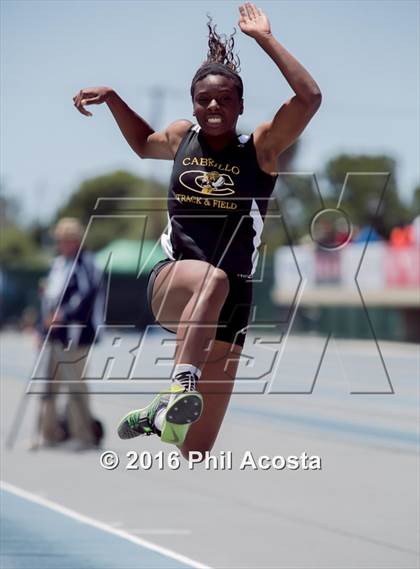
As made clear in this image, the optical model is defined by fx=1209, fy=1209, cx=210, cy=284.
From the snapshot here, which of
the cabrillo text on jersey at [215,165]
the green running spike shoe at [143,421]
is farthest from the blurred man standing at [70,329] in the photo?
the cabrillo text on jersey at [215,165]

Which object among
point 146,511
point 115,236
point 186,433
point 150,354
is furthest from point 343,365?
point 115,236

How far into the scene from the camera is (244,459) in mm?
11125

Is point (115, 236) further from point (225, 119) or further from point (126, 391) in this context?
point (225, 119)

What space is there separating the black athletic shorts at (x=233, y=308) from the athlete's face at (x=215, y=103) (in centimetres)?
67

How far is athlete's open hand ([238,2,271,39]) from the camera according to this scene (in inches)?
190

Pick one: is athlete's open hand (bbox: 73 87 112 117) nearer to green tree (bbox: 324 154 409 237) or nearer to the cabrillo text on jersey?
the cabrillo text on jersey

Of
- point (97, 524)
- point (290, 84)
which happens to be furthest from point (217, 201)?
point (97, 524)

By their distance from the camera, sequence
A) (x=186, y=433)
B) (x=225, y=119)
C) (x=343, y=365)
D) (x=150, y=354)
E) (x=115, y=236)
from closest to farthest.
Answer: (x=225, y=119), (x=186, y=433), (x=343, y=365), (x=150, y=354), (x=115, y=236)

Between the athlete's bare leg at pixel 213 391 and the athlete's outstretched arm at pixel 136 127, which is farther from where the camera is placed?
the athlete's bare leg at pixel 213 391

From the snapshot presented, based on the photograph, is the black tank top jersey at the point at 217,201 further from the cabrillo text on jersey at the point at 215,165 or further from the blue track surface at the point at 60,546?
the blue track surface at the point at 60,546

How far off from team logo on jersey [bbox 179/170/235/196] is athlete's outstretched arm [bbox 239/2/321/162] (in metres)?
0.22

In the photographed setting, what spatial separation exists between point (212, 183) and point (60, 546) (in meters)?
4.10

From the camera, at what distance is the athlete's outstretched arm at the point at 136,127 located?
5.30m

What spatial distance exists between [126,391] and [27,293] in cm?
2513
